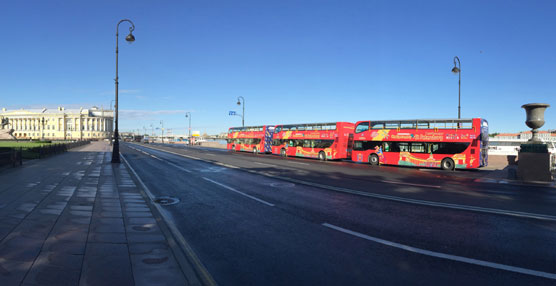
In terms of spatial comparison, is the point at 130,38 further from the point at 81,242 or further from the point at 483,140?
the point at 483,140

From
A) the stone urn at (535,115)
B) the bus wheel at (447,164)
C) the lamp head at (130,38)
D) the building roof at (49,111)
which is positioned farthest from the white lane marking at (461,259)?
the building roof at (49,111)

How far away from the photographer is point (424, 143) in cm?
2119

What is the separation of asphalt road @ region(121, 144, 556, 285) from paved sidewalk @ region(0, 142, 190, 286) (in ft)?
2.37

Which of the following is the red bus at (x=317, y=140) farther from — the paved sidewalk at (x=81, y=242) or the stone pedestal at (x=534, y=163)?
the paved sidewalk at (x=81, y=242)

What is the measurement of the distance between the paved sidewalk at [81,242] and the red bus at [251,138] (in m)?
28.4

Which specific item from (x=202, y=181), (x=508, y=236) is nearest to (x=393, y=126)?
(x=202, y=181)

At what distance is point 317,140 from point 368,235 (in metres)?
24.1

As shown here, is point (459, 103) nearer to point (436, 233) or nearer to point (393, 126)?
point (393, 126)

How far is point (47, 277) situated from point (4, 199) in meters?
6.40

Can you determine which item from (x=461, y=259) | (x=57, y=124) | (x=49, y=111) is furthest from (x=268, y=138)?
(x=49, y=111)

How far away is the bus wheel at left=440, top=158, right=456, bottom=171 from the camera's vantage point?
20.1 m

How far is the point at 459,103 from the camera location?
2350cm

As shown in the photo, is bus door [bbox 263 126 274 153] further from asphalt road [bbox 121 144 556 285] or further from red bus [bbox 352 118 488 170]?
asphalt road [bbox 121 144 556 285]

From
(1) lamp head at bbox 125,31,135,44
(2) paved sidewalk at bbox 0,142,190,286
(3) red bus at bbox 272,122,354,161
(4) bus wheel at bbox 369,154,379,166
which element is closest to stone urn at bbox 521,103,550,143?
(4) bus wheel at bbox 369,154,379,166
